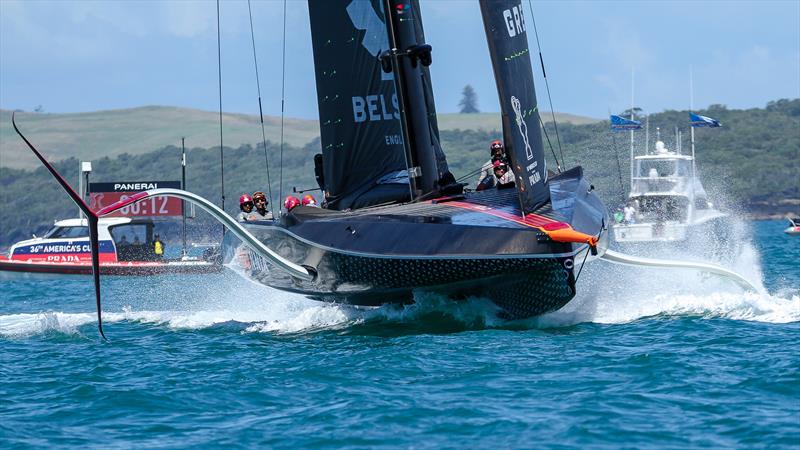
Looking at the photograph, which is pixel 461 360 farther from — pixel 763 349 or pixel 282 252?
pixel 282 252

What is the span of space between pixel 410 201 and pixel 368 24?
2240mm

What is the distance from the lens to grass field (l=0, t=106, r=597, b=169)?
391 ft

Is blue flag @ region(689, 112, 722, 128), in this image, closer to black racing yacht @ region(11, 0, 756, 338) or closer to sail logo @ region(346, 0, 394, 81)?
black racing yacht @ region(11, 0, 756, 338)

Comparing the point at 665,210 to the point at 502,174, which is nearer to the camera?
the point at 502,174

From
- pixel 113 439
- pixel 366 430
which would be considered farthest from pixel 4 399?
pixel 366 430

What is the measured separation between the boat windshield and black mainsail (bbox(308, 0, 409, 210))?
14.8 meters

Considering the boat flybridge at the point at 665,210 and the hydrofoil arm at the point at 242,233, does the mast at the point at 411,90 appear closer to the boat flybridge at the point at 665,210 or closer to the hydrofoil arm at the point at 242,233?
the hydrofoil arm at the point at 242,233

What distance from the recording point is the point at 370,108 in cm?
1335

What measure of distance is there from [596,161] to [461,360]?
6706 cm

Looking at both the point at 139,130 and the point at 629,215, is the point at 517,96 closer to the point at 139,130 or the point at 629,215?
the point at 629,215

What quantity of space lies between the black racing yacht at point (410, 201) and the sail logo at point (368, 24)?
0.01 m

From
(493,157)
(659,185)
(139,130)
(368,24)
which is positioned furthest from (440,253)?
(139,130)

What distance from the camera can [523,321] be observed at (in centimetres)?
1080

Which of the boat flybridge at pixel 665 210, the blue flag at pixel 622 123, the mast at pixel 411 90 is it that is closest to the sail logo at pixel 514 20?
the mast at pixel 411 90
